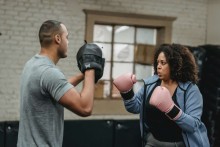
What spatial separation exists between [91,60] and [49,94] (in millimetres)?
305

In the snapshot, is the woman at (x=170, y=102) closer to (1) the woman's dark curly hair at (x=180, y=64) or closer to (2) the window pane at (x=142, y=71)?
(1) the woman's dark curly hair at (x=180, y=64)

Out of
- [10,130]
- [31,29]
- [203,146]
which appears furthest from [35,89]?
[31,29]

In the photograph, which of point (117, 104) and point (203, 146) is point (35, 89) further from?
point (117, 104)

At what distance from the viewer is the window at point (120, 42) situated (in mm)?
6168

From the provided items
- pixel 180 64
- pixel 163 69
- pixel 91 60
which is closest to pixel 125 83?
pixel 163 69

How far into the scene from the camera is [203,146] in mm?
2902

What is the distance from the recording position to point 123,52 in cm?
645

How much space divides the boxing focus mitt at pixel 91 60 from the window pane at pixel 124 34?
4.23m

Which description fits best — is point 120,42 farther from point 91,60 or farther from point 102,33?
point 91,60

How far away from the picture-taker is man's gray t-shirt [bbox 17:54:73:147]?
198cm

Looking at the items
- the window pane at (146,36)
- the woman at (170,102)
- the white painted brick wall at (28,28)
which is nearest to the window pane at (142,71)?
the window pane at (146,36)

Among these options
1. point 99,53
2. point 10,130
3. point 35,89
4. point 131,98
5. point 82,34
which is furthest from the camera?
point 82,34

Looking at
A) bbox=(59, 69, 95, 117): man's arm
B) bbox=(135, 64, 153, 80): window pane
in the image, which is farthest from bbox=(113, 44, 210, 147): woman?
bbox=(135, 64, 153, 80): window pane

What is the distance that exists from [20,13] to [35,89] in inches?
153
